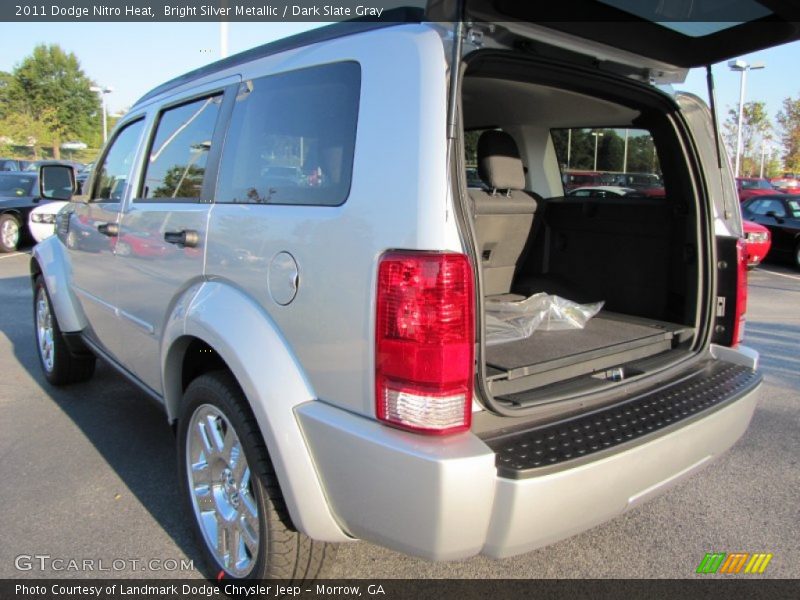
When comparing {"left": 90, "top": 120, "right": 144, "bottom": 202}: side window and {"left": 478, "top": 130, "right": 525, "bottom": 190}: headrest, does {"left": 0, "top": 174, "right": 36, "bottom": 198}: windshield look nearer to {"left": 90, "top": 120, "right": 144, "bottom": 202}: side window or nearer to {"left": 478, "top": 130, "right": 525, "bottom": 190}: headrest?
{"left": 90, "top": 120, "right": 144, "bottom": 202}: side window

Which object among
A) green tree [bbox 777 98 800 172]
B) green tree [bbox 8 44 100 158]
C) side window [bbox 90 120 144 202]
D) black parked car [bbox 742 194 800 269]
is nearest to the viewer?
side window [bbox 90 120 144 202]

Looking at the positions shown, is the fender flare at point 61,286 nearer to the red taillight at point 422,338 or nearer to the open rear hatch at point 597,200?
the open rear hatch at point 597,200

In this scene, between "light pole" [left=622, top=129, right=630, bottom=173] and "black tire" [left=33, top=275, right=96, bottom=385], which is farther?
"black tire" [left=33, top=275, right=96, bottom=385]

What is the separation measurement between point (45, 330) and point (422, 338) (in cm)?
416

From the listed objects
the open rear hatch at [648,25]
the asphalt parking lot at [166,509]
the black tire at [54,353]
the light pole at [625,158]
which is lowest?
the asphalt parking lot at [166,509]

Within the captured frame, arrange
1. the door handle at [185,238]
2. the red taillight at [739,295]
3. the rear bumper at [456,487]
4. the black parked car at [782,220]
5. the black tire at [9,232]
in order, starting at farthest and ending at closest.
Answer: the black parked car at [782,220] → the black tire at [9,232] → the red taillight at [739,295] → the door handle at [185,238] → the rear bumper at [456,487]

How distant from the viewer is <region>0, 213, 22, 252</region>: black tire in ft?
40.7

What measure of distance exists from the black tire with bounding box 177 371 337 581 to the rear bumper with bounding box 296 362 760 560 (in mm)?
278

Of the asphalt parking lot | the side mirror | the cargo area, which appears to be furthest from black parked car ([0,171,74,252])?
the cargo area

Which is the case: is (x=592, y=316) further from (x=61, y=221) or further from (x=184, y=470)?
(x=61, y=221)

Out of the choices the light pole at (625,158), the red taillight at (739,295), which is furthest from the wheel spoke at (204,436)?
the light pole at (625,158)

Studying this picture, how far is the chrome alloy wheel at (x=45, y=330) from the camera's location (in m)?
4.73

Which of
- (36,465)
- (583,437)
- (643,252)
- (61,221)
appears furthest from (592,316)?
(61,221)

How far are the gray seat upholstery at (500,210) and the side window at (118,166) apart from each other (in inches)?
76.6
